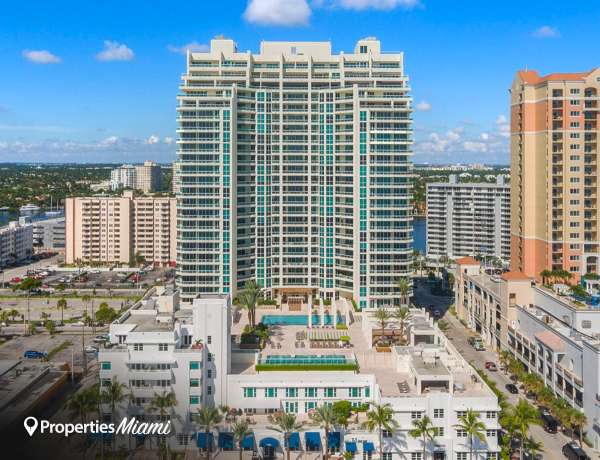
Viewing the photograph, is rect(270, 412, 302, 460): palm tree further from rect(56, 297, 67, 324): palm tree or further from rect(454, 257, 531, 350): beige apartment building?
rect(56, 297, 67, 324): palm tree

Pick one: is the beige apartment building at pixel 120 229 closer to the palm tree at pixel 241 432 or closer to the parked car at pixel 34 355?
the parked car at pixel 34 355

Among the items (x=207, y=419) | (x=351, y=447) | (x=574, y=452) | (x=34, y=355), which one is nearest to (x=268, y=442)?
(x=207, y=419)

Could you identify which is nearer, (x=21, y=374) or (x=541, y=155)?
(x=21, y=374)

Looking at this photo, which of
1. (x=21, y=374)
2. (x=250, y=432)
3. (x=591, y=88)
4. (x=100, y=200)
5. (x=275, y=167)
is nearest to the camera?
(x=250, y=432)

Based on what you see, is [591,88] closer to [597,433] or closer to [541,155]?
[541,155]

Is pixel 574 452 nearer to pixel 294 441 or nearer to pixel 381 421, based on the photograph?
pixel 381 421

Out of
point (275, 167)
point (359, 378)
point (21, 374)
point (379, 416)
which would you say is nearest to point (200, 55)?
point (275, 167)
